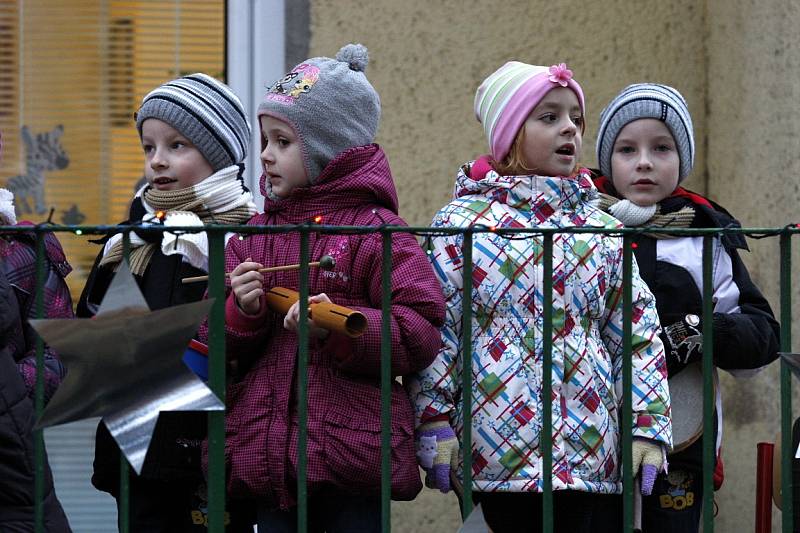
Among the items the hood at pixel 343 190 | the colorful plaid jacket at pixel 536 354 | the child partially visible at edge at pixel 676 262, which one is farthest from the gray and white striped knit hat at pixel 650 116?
the hood at pixel 343 190

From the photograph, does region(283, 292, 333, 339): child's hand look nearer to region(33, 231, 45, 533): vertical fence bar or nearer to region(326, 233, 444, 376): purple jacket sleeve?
region(326, 233, 444, 376): purple jacket sleeve

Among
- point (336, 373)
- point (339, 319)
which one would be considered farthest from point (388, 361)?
point (336, 373)

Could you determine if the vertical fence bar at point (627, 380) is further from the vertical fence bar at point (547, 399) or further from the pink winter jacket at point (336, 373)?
the pink winter jacket at point (336, 373)

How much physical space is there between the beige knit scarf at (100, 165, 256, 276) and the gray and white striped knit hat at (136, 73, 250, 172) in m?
0.07

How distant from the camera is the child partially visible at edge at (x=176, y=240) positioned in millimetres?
4156

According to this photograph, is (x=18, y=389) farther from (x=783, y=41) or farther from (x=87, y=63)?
(x=783, y=41)

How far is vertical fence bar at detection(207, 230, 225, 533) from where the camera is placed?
3.57 meters

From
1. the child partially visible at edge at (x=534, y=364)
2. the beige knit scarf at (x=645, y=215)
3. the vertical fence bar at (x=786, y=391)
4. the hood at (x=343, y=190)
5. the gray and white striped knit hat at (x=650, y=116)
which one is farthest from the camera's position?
the gray and white striped knit hat at (x=650, y=116)

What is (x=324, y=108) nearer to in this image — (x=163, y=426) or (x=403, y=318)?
(x=403, y=318)

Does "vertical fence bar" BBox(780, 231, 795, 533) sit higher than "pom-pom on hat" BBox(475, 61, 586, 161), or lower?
lower

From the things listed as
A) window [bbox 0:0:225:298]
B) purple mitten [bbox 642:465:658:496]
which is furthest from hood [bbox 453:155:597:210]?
window [bbox 0:0:225:298]

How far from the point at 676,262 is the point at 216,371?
1.56 metres

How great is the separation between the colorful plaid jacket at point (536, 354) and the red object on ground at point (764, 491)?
1.39ft

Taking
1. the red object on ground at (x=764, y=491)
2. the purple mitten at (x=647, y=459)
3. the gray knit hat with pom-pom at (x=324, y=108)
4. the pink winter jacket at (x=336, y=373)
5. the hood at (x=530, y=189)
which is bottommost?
the red object on ground at (x=764, y=491)
